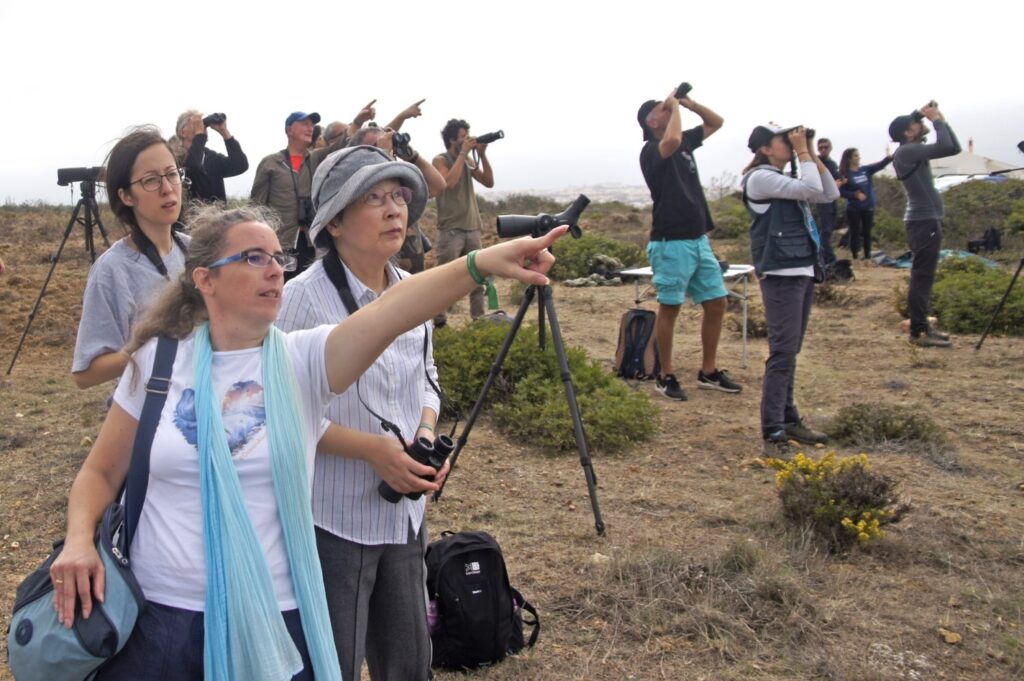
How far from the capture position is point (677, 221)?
20.1 feet

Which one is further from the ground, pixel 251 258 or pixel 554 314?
pixel 251 258

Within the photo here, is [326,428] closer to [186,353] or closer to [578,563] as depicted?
[186,353]

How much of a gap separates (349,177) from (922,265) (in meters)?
6.80

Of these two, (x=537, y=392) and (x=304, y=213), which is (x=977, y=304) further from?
(x=304, y=213)

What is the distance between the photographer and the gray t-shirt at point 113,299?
2525mm

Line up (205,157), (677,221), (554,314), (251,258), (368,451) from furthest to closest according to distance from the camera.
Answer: (205,157) < (677,221) < (554,314) < (368,451) < (251,258)

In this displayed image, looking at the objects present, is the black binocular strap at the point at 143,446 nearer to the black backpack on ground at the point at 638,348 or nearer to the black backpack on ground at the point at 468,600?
the black backpack on ground at the point at 468,600

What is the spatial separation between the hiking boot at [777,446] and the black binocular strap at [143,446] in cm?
397

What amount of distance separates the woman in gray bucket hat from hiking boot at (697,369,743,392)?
187 inches

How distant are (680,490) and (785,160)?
195 centimetres

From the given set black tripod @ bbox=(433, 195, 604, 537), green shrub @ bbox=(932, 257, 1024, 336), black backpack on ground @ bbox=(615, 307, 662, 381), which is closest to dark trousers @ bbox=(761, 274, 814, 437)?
black tripod @ bbox=(433, 195, 604, 537)

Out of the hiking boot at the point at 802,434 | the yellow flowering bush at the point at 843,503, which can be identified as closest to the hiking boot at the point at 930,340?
the hiking boot at the point at 802,434

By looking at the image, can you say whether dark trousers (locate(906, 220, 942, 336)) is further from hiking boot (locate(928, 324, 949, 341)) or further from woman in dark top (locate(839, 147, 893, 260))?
woman in dark top (locate(839, 147, 893, 260))

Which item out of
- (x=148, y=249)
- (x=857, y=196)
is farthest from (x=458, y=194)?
(x=857, y=196)
